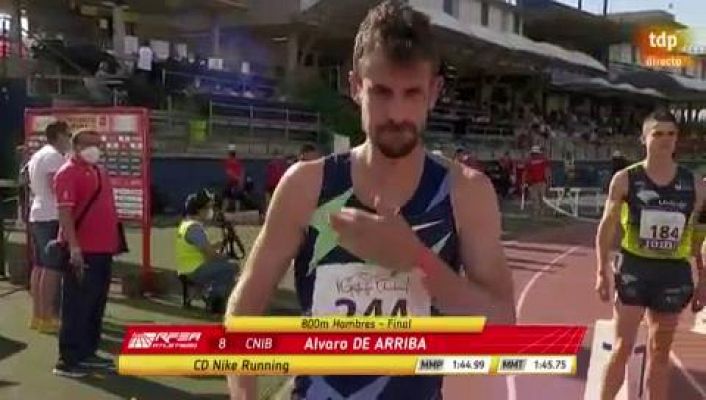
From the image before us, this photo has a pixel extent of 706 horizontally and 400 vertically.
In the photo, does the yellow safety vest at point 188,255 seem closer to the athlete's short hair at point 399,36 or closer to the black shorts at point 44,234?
the black shorts at point 44,234

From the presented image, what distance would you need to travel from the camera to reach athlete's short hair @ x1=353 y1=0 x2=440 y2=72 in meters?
2.17

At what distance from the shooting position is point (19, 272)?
10.8 m

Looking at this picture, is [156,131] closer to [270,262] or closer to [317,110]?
[317,110]

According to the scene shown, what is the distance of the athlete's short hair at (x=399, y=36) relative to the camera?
2.17 m

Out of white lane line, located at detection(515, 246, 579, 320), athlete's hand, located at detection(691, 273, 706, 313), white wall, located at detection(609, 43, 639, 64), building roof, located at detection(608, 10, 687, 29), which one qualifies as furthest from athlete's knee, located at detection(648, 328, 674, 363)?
white wall, located at detection(609, 43, 639, 64)

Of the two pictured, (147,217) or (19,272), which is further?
(19,272)

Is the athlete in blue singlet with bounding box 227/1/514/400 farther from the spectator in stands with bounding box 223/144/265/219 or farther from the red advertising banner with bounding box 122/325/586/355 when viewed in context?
the spectator in stands with bounding box 223/144/265/219

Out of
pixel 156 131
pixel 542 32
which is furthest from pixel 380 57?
pixel 542 32

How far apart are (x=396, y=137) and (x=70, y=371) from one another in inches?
203

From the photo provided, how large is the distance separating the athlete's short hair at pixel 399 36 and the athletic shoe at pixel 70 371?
5047 millimetres

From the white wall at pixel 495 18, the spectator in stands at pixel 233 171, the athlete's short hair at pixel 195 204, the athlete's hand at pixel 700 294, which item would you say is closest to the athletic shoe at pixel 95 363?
the athlete's short hair at pixel 195 204

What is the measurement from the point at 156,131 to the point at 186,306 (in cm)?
1280

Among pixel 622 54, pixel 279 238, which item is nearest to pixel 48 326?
pixel 279 238

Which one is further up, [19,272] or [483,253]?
[483,253]
